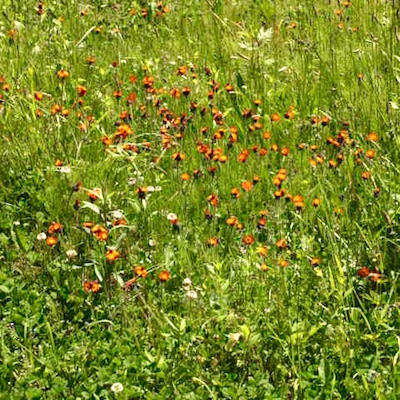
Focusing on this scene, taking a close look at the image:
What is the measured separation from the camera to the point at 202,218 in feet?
10.5

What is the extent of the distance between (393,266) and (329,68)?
64.4 inches

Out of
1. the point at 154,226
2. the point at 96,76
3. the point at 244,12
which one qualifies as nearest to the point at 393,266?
the point at 154,226

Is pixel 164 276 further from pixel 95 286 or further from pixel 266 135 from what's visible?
pixel 266 135

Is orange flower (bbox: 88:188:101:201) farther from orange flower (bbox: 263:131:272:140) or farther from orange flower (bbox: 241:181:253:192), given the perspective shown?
orange flower (bbox: 263:131:272:140)

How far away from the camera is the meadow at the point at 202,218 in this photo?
2469mm

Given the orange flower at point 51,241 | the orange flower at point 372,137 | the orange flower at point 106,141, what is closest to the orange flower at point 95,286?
the orange flower at point 51,241

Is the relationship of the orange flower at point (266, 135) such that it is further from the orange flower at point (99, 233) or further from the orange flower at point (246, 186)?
the orange flower at point (99, 233)

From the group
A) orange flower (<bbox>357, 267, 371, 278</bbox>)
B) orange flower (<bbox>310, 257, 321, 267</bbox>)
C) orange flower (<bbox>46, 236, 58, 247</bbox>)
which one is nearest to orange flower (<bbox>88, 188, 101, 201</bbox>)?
orange flower (<bbox>46, 236, 58, 247</bbox>)

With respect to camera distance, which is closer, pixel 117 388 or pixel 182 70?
pixel 117 388

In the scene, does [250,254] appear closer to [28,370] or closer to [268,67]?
[28,370]

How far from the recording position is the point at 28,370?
2.46 metres

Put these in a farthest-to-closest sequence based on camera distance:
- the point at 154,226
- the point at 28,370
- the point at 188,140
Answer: the point at 188,140
the point at 154,226
the point at 28,370

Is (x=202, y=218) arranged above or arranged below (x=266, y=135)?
below

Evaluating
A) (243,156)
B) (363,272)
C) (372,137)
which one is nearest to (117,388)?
(363,272)
